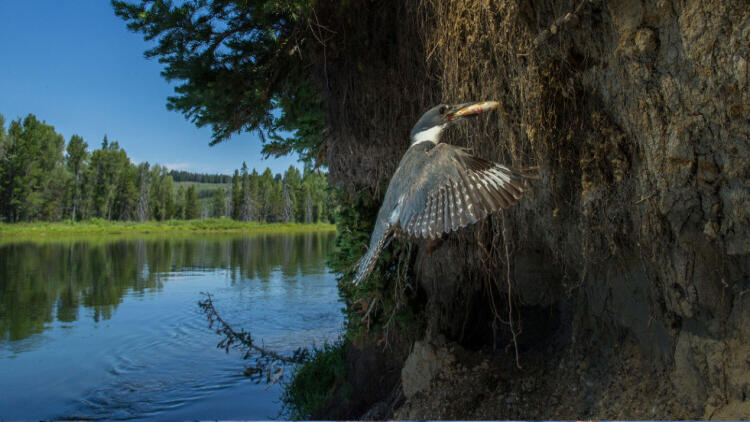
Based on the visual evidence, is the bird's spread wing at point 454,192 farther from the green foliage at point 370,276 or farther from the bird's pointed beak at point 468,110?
the green foliage at point 370,276

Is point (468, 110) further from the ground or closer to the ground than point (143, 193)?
closer to the ground

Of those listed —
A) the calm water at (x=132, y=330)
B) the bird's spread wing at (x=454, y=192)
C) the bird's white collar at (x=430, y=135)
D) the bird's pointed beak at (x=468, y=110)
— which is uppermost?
the bird's pointed beak at (x=468, y=110)

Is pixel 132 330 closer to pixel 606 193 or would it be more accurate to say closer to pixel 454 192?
pixel 454 192

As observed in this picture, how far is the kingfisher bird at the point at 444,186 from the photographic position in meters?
1.81

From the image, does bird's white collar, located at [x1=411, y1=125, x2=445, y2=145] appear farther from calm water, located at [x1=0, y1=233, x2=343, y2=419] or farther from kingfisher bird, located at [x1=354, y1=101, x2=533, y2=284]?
calm water, located at [x1=0, y1=233, x2=343, y2=419]

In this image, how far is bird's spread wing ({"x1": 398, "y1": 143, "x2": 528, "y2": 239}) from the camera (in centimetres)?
180

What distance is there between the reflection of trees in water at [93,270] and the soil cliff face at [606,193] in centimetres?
739

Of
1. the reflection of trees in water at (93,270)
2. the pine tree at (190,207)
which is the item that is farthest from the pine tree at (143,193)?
the pine tree at (190,207)

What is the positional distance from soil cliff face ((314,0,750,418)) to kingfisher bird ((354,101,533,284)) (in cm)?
61

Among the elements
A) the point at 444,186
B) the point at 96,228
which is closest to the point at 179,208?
the point at 96,228

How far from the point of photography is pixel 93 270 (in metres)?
14.4

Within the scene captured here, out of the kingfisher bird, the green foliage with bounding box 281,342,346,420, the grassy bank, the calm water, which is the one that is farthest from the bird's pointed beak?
the grassy bank

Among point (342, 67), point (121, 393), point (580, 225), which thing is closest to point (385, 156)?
point (342, 67)

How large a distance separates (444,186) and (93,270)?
1611 centimetres
